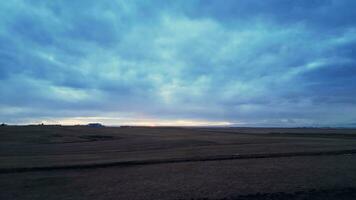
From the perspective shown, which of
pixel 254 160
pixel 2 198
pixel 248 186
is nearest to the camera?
pixel 2 198

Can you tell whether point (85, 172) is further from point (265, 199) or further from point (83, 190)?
point (265, 199)

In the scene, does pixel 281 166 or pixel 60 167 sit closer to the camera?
pixel 281 166

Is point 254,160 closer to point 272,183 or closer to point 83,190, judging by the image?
point 272,183

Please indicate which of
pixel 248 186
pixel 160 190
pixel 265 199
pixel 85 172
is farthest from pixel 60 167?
pixel 265 199

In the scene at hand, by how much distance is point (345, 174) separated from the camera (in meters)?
20.3

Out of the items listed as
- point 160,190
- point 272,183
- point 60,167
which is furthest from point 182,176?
point 60,167

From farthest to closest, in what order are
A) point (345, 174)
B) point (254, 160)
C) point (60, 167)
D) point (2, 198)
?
point (254, 160) < point (60, 167) < point (345, 174) < point (2, 198)

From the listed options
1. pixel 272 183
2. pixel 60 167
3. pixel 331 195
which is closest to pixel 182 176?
pixel 272 183

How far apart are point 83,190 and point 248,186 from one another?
8399mm

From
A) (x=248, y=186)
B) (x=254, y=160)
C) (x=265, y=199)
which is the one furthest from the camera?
(x=254, y=160)

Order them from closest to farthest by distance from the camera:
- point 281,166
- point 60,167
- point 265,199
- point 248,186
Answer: point 265,199 → point 248,186 → point 281,166 → point 60,167

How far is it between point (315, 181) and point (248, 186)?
3863 mm

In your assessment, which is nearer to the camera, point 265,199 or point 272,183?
point 265,199

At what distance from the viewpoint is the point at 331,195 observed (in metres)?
15.2
